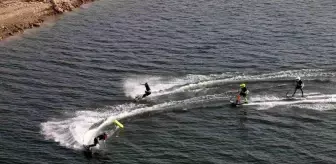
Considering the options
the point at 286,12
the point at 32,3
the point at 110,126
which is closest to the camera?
the point at 110,126

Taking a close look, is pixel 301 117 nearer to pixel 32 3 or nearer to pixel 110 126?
Answer: pixel 110 126

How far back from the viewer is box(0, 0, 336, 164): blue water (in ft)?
147

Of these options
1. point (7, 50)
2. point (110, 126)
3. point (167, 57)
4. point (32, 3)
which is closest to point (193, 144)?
point (110, 126)

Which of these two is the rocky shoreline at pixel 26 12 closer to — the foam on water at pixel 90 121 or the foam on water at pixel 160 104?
the foam on water at pixel 160 104

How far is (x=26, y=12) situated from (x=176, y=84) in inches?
1501

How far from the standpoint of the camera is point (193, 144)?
45250mm

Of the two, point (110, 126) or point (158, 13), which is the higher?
point (158, 13)

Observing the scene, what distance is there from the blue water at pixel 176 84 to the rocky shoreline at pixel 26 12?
2589mm

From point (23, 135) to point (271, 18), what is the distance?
47584 millimetres

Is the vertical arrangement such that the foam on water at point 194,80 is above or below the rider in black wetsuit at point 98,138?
above

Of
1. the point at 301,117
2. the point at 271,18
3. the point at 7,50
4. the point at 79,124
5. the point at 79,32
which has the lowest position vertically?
the point at 79,124

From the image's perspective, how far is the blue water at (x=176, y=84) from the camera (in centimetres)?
4481

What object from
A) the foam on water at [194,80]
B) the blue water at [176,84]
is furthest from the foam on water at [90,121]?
the foam on water at [194,80]

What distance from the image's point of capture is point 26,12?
8419 cm
